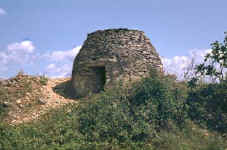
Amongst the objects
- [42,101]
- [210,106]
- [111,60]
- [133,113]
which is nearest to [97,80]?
[111,60]

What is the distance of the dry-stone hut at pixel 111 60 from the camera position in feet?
27.4

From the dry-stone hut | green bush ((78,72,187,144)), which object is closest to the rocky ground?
the dry-stone hut

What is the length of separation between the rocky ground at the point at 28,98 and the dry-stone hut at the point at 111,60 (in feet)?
2.91

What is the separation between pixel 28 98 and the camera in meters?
8.11

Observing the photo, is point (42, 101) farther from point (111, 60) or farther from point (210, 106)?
point (210, 106)

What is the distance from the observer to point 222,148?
540 cm

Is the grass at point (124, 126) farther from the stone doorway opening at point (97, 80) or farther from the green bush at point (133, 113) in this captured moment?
the stone doorway opening at point (97, 80)

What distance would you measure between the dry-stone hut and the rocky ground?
0.89 metres

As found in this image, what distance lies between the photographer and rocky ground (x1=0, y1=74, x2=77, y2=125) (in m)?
7.45

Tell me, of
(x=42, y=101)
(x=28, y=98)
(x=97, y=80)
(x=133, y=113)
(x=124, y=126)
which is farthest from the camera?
(x=97, y=80)

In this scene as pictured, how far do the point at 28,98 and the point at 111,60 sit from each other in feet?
9.69

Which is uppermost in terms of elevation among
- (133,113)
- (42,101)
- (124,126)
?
(42,101)

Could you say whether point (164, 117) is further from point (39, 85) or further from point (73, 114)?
point (39, 85)

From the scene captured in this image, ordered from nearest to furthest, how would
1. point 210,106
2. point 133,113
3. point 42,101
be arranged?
point 133,113, point 210,106, point 42,101
